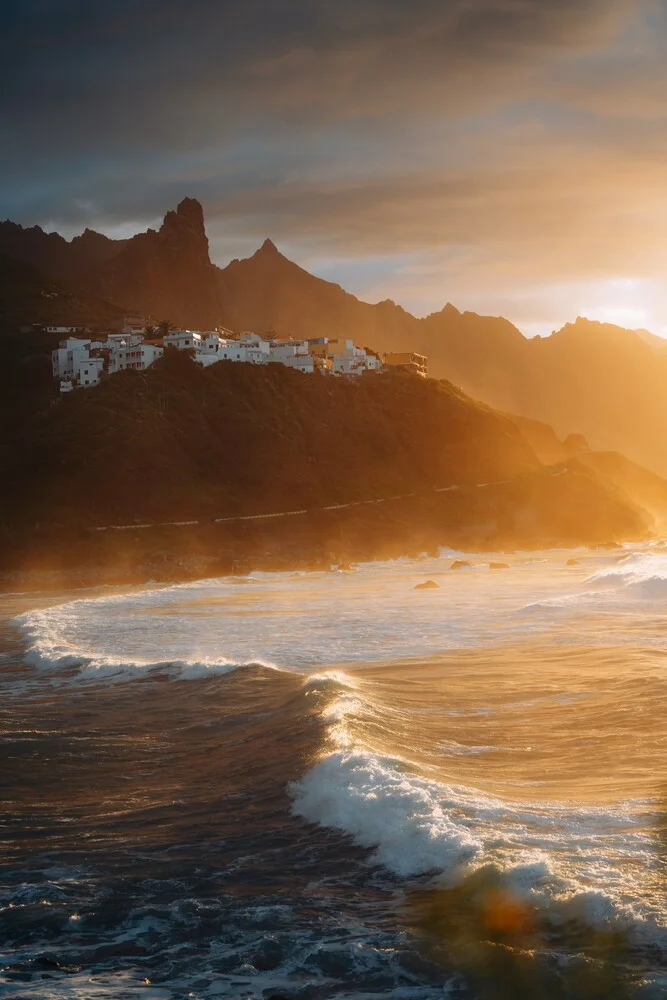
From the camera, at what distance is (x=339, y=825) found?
48.2 feet

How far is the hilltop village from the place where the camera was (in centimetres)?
12406

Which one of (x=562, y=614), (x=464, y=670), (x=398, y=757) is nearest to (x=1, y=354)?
(x=562, y=614)

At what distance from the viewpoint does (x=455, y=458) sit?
132 meters

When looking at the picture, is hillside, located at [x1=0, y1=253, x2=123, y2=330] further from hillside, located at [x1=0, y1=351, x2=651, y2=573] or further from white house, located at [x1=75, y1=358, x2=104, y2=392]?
hillside, located at [x1=0, y1=351, x2=651, y2=573]

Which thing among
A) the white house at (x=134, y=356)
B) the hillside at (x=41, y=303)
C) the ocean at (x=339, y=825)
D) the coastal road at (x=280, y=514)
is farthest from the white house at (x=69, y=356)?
the ocean at (x=339, y=825)

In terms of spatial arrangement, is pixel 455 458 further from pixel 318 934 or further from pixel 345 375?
pixel 318 934

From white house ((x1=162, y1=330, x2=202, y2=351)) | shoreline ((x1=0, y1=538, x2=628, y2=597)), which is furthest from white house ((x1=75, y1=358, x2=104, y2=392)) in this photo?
shoreline ((x1=0, y1=538, x2=628, y2=597))

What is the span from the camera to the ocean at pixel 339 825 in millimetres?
10359

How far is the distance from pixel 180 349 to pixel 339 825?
381ft

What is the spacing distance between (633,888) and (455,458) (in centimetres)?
12145

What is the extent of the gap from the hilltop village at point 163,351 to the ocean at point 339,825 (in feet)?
317

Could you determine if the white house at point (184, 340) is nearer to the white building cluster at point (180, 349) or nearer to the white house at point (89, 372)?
the white building cluster at point (180, 349)

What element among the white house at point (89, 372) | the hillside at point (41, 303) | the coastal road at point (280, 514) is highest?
the hillside at point (41, 303)

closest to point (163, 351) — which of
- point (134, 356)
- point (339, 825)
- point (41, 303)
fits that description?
point (134, 356)
